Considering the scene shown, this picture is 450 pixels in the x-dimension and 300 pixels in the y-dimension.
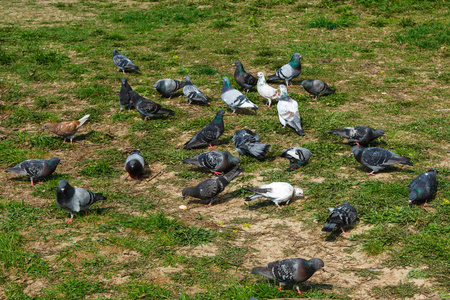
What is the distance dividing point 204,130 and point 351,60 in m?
5.73

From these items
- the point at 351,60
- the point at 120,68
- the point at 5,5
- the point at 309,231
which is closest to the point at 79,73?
the point at 120,68

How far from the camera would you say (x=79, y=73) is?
11039 millimetres

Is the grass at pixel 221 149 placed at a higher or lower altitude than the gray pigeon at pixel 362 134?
lower

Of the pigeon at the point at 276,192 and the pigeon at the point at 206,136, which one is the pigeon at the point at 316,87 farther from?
the pigeon at the point at 276,192

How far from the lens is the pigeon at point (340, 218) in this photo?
522 centimetres

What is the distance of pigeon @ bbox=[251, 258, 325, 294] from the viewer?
4.44m

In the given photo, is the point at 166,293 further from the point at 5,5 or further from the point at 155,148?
the point at 5,5

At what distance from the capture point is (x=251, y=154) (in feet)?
24.0

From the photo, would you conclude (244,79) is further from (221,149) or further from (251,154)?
(251,154)

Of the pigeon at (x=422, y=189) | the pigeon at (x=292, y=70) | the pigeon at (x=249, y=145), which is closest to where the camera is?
the pigeon at (x=422, y=189)

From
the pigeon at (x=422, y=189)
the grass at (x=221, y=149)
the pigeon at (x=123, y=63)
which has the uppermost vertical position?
the pigeon at (x=422, y=189)

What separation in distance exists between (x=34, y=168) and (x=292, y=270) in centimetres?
432

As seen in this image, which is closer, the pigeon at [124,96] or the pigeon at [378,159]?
the pigeon at [378,159]

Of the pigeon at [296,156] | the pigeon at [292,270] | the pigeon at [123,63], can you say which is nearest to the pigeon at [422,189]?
the pigeon at [296,156]
